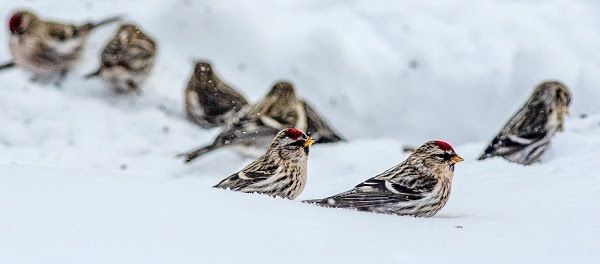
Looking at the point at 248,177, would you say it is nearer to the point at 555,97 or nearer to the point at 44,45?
the point at 555,97

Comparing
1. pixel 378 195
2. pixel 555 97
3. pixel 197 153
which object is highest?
pixel 555 97

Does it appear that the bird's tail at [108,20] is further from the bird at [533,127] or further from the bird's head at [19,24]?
the bird at [533,127]

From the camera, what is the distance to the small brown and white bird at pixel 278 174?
6008mm

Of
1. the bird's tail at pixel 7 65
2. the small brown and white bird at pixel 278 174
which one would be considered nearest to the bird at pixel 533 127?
the small brown and white bird at pixel 278 174

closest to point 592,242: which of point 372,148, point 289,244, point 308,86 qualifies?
point 289,244

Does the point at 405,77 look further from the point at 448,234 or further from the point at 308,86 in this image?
the point at 448,234

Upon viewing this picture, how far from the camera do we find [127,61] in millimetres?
10102

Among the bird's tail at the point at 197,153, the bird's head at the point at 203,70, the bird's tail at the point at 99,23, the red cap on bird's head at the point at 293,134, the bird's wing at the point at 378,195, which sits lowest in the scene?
the bird's wing at the point at 378,195

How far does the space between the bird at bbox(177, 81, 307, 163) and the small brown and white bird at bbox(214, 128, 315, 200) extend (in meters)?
2.31

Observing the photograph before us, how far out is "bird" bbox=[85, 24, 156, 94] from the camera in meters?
9.91


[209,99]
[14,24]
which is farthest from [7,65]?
[209,99]

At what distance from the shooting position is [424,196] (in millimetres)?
5578

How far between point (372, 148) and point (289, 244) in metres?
4.07

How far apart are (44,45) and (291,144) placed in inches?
181
